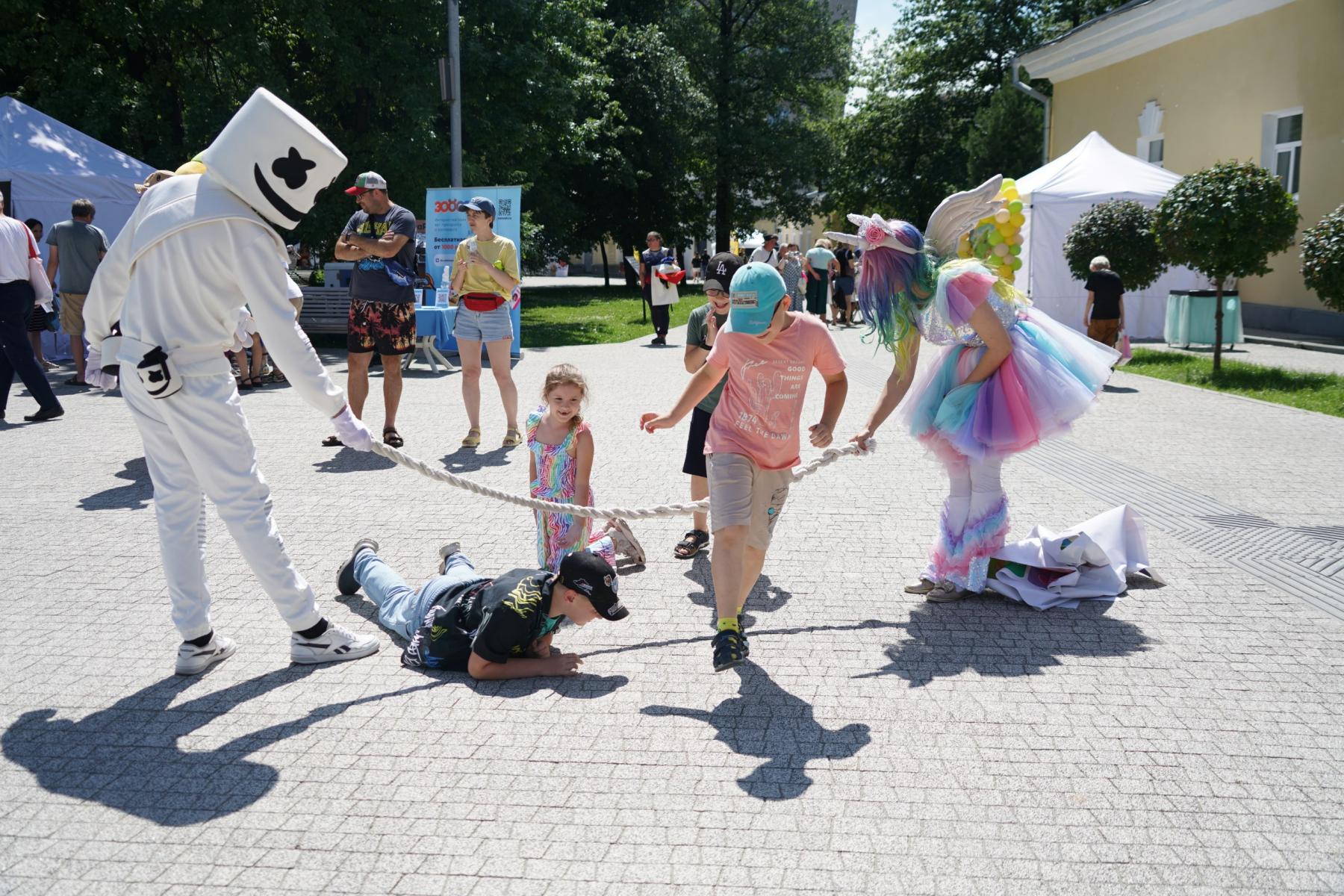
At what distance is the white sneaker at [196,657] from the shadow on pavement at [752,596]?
2191mm

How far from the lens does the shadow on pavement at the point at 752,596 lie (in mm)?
5238

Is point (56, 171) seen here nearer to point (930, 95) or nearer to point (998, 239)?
point (998, 239)

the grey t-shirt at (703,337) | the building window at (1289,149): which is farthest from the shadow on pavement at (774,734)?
the building window at (1289,149)

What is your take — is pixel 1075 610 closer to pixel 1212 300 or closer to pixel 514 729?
pixel 514 729

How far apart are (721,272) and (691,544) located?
1.59 m

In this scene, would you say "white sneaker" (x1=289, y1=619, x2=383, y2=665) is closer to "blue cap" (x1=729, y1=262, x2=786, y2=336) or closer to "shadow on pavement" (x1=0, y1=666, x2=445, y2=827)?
"shadow on pavement" (x1=0, y1=666, x2=445, y2=827)

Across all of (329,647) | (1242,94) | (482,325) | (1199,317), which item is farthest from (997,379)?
(1242,94)

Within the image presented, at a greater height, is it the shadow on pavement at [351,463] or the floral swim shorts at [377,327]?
the floral swim shorts at [377,327]

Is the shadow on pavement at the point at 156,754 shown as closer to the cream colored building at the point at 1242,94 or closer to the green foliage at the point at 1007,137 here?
the cream colored building at the point at 1242,94

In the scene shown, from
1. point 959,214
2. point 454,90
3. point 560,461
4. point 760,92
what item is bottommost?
point 560,461

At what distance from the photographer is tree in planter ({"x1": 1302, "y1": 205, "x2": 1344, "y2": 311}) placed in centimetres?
1083

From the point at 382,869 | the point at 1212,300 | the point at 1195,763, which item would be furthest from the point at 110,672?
the point at 1212,300

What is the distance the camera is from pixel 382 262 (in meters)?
8.81

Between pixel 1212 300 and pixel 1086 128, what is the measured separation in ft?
39.3
